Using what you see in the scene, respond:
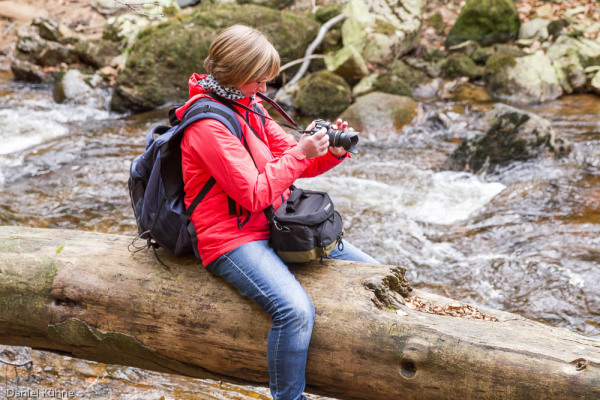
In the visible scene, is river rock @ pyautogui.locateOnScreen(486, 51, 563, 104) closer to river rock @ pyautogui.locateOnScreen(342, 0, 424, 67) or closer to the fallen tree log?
river rock @ pyautogui.locateOnScreen(342, 0, 424, 67)

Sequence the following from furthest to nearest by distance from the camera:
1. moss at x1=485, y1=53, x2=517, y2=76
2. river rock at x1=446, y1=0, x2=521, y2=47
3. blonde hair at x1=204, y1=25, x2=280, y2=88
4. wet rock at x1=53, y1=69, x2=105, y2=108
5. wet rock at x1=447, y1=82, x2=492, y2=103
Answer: river rock at x1=446, y1=0, x2=521, y2=47
moss at x1=485, y1=53, x2=517, y2=76
wet rock at x1=53, y1=69, x2=105, y2=108
wet rock at x1=447, y1=82, x2=492, y2=103
blonde hair at x1=204, y1=25, x2=280, y2=88

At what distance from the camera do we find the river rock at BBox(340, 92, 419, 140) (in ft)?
33.7

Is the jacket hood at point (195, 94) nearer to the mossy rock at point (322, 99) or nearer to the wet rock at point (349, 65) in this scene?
the mossy rock at point (322, 99)

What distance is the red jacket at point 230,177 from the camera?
2.59 metres

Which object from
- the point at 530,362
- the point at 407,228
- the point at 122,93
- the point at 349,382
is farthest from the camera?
the point at 122,93

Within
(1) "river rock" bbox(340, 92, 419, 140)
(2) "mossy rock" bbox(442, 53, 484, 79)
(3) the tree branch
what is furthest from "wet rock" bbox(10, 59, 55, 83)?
(2) "mossy rock" bbox(442, 53, 484, 79)

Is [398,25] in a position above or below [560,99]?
above

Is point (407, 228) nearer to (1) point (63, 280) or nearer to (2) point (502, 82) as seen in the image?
(1) point (63, 280)

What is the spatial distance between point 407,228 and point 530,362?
13.0 ft

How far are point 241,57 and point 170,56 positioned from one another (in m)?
10.1

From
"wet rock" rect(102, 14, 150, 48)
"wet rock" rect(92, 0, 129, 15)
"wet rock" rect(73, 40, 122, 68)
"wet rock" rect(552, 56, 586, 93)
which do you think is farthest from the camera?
"wet rock" rect(92, 0, 129, 15)

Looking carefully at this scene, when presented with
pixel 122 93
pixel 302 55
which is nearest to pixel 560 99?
pixel 302 55

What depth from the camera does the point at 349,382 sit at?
2.73 m

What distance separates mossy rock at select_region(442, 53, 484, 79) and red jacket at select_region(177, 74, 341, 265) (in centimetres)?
1135
